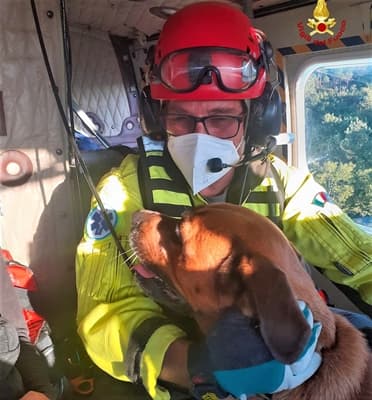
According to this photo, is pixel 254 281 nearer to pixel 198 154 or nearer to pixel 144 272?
pixel 144 272

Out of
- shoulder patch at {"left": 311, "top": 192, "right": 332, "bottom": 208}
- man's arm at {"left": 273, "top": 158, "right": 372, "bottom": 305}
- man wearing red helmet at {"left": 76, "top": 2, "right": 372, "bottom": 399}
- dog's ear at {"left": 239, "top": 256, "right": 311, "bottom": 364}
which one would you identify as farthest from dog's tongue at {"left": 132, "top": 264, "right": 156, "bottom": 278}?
shoulder patch at {"left": 311, "top": 192, "right": 332, "bottom": 208}

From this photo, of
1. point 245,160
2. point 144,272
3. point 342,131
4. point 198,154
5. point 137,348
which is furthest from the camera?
point 342,131

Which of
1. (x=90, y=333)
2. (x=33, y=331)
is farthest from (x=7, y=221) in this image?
(x=90, y=333)

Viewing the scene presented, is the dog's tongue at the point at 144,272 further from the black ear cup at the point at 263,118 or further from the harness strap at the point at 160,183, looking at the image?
the black ear cup at the point at 263,118

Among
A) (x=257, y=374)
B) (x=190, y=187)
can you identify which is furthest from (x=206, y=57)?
(x=257, y=374)

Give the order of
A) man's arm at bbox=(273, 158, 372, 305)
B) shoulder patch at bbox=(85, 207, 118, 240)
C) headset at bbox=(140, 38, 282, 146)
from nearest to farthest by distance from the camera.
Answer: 1. shoulder patch at bbox=(85, 207, 118, 240)
2. man's arm at bbox=(273, 158, 372, 305)
3. headset at bbox=(140, 38, 282, 146)

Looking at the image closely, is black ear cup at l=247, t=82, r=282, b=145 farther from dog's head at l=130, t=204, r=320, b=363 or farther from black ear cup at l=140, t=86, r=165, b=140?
dog's head at l=130, t=204, r=320, b=363

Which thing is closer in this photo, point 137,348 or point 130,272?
point 137,348
